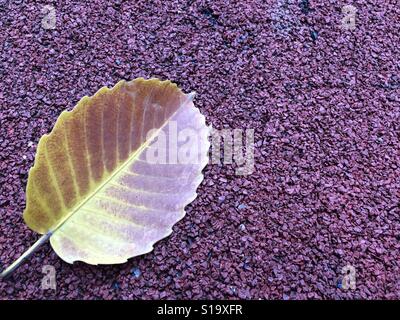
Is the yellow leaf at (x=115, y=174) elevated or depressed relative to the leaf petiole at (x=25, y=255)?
elevated

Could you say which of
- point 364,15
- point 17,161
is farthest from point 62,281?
point 364,15

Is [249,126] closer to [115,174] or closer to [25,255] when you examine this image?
[115,174]

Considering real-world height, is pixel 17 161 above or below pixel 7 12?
below

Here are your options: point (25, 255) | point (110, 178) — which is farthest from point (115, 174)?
point (25, 255)

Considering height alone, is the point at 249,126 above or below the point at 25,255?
above

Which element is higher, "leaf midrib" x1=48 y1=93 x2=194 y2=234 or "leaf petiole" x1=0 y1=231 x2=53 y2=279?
"leaf midrib" x1=48 y1=93 x2=194 y2=234

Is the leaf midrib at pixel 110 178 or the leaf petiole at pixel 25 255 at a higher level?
the leaf midrib at pixel 110 178
